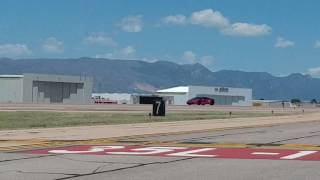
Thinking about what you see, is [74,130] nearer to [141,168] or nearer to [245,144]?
[245,144]

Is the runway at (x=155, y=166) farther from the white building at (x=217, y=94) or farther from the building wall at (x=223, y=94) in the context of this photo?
the building wall at (x=223, y=94)

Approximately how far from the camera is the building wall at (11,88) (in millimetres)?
123062

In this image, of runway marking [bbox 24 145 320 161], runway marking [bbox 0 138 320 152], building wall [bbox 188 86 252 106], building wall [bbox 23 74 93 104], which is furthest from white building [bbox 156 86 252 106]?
runway marking [bbox 24 145 320 161]

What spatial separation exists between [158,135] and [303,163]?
12.5m

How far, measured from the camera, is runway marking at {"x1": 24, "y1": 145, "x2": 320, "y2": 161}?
18.0 m

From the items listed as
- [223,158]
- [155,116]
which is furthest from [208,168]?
[155,116]

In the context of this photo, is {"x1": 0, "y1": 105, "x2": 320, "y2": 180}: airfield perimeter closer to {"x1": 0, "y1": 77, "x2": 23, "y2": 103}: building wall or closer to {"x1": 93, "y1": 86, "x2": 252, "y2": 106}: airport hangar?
{"x1": 0, "y1": 77, "x2": 23, "y2": 103}: building wall

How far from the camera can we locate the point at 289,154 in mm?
18656

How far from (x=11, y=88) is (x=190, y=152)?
358 feet

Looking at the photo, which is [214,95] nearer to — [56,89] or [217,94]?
[217,94]

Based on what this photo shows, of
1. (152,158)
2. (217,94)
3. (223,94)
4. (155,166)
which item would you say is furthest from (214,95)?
(155,166)

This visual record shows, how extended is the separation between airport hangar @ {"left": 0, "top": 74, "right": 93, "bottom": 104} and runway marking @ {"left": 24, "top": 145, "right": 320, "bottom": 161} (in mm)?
100415

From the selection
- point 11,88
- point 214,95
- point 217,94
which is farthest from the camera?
point 217,94

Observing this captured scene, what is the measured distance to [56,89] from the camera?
127750 mm
